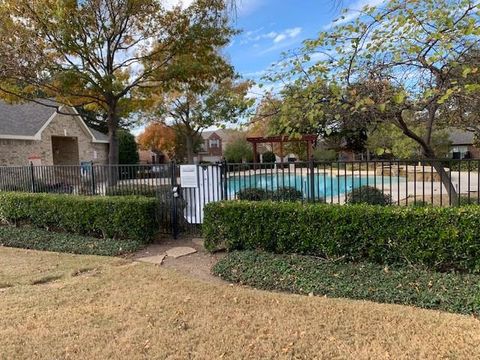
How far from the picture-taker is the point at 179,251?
688cm

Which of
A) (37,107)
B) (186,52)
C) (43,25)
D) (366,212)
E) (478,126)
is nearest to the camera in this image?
(366,212)

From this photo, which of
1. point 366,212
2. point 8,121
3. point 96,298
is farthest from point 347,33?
point 8,121

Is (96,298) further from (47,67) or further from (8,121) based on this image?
(8,121)

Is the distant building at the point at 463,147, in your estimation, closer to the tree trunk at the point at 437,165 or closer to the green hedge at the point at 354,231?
the tree trunk at the point at 437,165

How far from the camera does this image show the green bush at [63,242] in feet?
22.7

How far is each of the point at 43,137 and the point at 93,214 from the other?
16020 mm

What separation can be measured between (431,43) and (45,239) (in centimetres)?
746

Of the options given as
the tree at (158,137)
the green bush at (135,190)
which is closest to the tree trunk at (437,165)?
the green bush at (135,190)

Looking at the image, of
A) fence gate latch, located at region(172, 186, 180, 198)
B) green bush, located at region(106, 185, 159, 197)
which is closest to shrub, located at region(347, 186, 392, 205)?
fence gate latch, located at region(172, 186, 180, 198)

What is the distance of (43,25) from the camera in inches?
409

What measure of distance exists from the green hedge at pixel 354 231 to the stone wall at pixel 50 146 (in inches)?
643

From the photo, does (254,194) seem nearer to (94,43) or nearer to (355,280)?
(355,280)

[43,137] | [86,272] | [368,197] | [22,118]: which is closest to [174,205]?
[86,272]

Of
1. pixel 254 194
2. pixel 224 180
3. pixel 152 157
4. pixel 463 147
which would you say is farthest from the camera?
pixel 152 157
